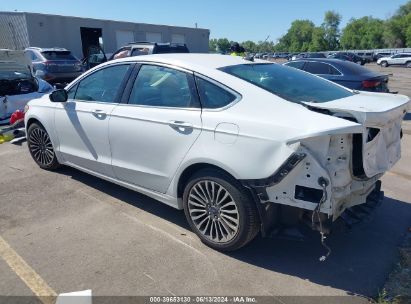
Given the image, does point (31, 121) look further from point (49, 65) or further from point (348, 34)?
point (348, 34)

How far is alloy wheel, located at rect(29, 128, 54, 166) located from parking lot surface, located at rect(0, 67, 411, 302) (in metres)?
0.76

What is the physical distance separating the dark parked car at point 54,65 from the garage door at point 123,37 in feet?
61.8

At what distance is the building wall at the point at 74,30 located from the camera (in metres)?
26.5

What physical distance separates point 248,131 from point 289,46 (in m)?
153

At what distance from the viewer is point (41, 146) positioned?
208 inches

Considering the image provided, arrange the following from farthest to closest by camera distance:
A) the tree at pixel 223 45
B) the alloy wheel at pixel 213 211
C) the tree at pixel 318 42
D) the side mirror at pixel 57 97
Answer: the tree at pixel 318 42
the tree at pixel 223 45
the side mirror at pixel 57 97
the alloy wheel at pixel 213 211

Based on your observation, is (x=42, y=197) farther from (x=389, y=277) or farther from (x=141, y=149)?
(x=389, y=277)

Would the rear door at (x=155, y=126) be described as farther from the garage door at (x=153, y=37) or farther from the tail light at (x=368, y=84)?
the garage door at (x=153, y=37)

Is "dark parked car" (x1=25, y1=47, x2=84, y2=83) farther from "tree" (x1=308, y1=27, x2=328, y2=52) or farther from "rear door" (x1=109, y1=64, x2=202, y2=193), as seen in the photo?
"tree" (x1=308, y1=27, x2=328, y2=52)

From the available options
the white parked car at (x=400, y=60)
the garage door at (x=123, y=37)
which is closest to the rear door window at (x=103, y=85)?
the garage door at (x=123, y=37)

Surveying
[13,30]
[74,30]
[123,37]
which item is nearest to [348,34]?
[123,37]

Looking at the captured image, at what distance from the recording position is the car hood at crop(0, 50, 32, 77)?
26.2ft

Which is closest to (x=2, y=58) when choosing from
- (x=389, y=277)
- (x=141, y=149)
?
(x=141, y=149)

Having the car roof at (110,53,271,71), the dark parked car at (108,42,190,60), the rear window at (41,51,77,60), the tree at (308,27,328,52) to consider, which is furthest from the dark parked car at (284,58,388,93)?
the tree at (308,27,328,52)
